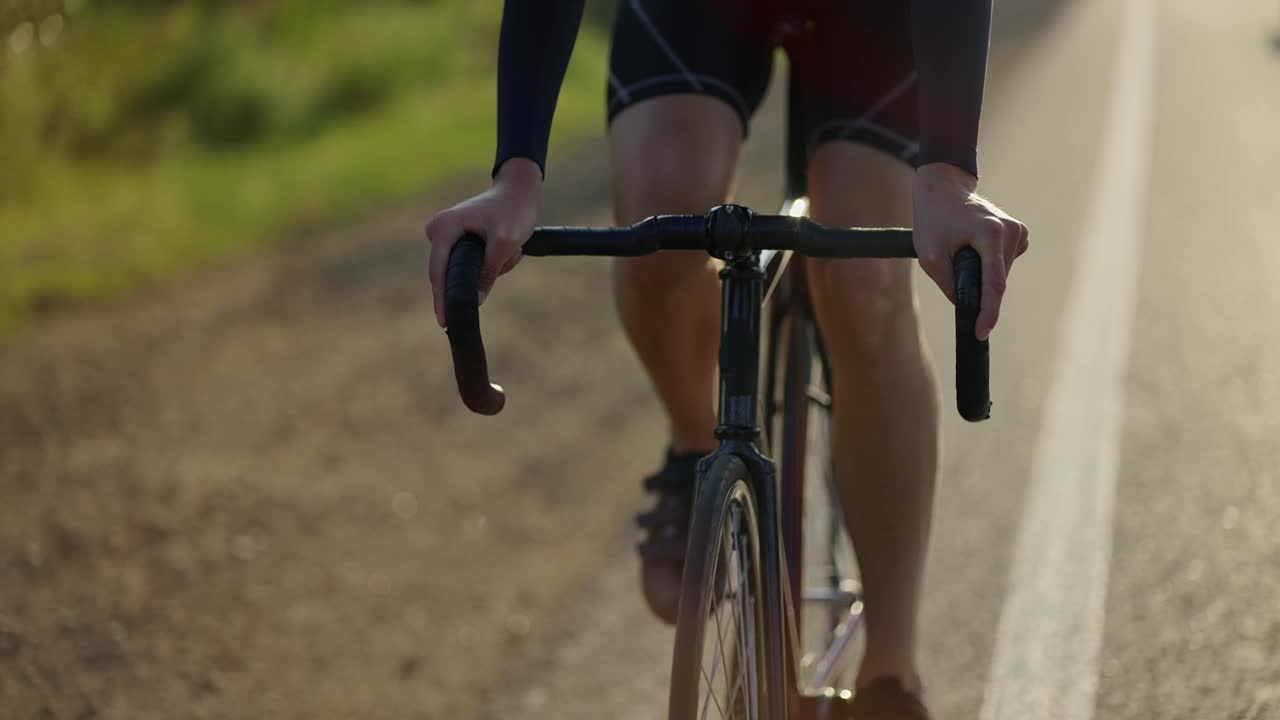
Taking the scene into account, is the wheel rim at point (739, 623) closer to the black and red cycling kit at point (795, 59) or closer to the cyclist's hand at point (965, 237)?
the cyclist's hand at point (965, 237)

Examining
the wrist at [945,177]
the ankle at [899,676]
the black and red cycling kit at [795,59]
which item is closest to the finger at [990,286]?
the wrist at [945,177]

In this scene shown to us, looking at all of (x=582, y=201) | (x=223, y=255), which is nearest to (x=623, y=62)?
(x=223, y=255)

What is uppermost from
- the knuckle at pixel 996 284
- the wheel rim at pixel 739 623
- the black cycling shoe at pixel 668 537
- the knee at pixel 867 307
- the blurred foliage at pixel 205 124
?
the blurred foliage at pixel 205 124

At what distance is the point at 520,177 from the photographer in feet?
A: 6.34

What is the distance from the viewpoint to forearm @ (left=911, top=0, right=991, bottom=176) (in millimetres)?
1848

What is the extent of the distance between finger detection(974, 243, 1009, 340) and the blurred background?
5.66 feet

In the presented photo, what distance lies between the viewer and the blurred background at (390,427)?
349cm

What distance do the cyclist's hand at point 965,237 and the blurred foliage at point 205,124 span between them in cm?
551

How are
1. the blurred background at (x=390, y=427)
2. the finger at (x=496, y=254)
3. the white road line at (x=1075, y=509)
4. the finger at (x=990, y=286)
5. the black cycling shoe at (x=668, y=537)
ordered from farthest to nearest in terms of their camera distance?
the blurred background at (x=390, y=427) < the white road line at (x=1075, y=509) < the black cycling shoe at (x=668, y=537) < the finger at (x=496, y=254) < the finger at (x=990, y=286)

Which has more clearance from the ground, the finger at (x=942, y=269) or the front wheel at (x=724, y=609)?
the finger at (x=942, y=269)

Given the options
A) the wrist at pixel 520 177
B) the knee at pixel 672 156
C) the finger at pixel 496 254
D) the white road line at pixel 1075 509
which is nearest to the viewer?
the finger at pixel 496 254

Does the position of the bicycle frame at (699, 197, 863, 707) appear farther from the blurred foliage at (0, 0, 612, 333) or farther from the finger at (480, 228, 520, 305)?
the blurred foliage at (0, 0, 612, 333)

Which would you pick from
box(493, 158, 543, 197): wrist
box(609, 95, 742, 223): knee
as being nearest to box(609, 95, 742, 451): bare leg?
box(609, 95, 742, 223): knee

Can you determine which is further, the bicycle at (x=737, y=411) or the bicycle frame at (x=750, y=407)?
the bicycle frame at (x=750, y=407)
